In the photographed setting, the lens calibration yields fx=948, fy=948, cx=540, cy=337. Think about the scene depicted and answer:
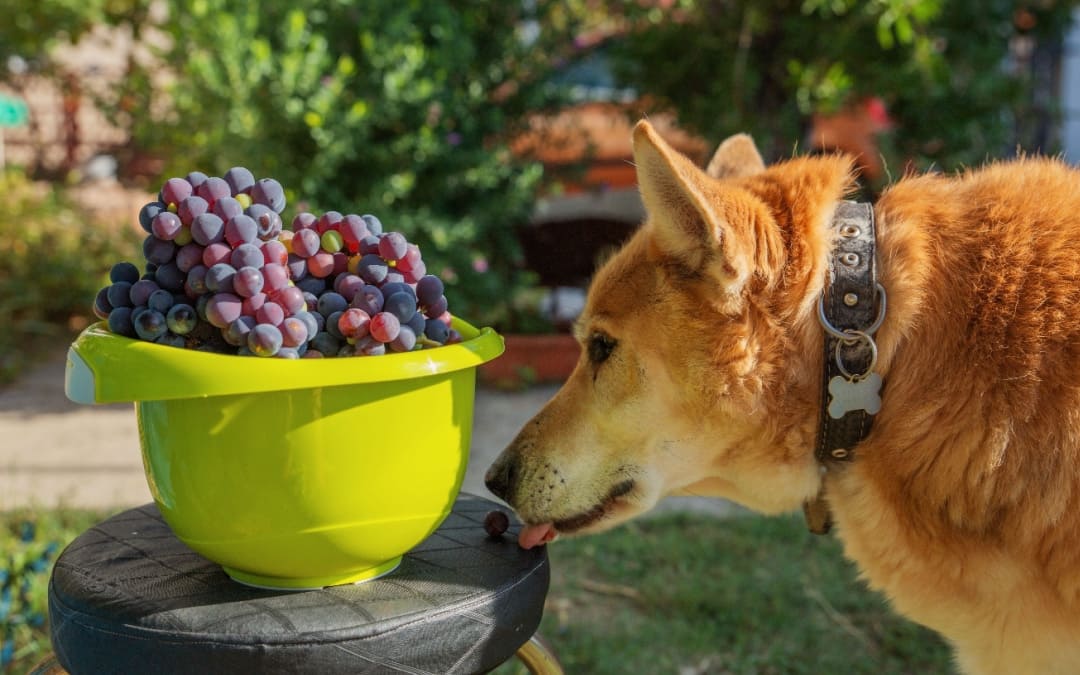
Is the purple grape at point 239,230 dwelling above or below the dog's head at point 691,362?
above

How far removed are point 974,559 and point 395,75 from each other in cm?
388

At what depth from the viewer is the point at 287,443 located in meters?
1.30

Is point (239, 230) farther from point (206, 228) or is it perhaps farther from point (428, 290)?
point (428, 290)

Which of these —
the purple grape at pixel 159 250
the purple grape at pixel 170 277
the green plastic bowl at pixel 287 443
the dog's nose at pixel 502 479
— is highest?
the purple grape at pixel 159 250

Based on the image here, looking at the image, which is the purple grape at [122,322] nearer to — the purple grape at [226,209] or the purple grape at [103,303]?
the purple grape at [103,303]

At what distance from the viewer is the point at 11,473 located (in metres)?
4.12

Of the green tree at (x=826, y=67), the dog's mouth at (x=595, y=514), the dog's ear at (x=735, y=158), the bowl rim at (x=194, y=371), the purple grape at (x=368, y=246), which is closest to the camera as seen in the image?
the bowl rim at (x=194, y=371)

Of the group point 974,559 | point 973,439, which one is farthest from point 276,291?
point 974,559

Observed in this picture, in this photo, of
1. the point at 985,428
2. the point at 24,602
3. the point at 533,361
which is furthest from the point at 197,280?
the point at 533,361

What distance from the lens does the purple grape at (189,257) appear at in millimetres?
1324

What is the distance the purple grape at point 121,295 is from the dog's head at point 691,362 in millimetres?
746

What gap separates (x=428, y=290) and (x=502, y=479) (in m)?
0.61

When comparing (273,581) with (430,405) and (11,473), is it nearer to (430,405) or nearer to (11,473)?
(430,405)

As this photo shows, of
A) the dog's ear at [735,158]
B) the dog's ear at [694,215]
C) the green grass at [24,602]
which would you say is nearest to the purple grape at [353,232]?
the dog's ear at [694,215]
